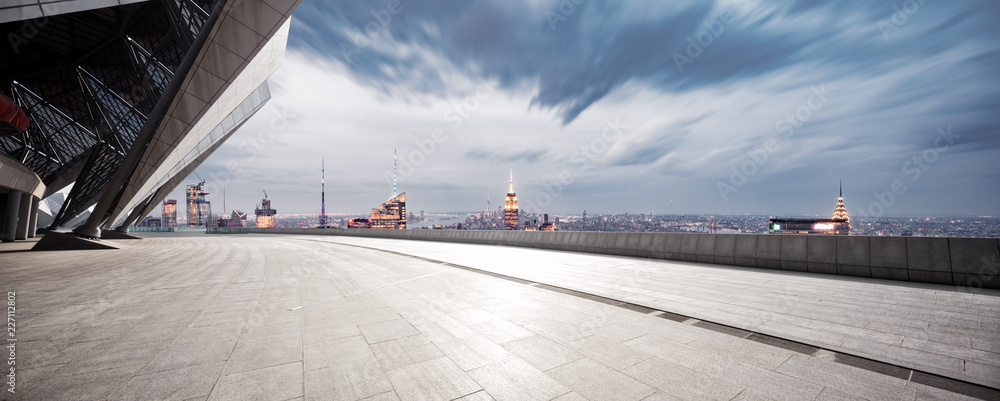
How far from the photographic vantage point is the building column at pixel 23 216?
1131 inches

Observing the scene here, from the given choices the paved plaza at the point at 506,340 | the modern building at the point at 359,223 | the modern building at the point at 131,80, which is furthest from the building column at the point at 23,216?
the modern building at the point at 359,223

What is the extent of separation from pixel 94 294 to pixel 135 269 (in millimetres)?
5039

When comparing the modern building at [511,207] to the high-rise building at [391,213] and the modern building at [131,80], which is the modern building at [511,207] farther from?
the modern building at [131,80]

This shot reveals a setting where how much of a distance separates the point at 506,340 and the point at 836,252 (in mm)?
10580

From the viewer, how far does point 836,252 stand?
958cm

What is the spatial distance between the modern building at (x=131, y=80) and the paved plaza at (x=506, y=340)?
11399 mm

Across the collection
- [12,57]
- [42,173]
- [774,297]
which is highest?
[12,57]

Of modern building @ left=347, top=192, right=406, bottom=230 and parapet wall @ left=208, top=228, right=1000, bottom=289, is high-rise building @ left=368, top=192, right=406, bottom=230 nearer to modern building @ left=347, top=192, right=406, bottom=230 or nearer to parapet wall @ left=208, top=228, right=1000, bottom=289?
modern building @ left=347, top=192, right=406, bottom=230

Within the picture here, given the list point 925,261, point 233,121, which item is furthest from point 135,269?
point 233,121

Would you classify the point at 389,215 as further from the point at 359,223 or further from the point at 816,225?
the point at 816,225

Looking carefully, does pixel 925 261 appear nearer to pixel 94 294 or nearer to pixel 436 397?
pixel 436 397

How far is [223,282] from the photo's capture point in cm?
872

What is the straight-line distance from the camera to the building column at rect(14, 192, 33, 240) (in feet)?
94.2

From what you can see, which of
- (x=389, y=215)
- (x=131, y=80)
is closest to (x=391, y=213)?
(x=389, y=215)
